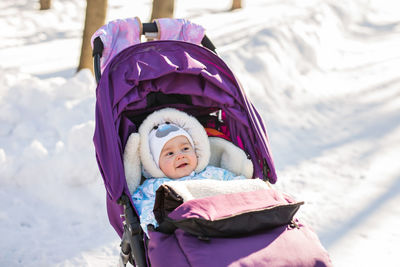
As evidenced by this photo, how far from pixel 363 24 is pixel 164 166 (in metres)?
9.54

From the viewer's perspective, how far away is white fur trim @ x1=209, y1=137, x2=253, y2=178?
3156mm

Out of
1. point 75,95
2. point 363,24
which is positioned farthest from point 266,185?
point 363,24

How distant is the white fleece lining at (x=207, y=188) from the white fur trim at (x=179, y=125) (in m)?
0.51

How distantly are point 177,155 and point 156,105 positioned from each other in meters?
0.43

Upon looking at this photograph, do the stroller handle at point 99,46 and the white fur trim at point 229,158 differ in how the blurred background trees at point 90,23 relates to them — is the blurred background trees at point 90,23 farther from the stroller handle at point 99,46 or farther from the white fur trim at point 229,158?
the white fur trim at point 229,158

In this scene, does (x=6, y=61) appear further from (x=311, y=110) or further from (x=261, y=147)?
(x=261, y=147)

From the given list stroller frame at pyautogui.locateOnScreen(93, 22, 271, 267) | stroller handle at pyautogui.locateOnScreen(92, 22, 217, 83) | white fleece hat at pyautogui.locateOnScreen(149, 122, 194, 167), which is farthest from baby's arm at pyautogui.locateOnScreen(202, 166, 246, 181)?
stroller handle at pyautogui.locateOnScreen(92, 22, 217, 83)

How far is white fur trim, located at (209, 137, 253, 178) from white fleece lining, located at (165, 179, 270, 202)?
1.55ft

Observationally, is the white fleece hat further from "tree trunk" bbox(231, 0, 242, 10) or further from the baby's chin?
"tree trunk" bbox(231, 0, 242, 10)

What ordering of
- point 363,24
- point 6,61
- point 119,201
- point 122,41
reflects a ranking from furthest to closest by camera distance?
point 363,24 → point 6,61 → point 122,41 → point 119,201

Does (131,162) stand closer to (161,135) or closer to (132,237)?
(161,135)

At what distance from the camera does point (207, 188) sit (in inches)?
101

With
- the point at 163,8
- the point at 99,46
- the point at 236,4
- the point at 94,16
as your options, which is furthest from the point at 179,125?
the point at 236,4

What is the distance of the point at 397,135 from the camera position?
5.98m
